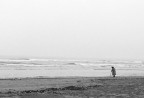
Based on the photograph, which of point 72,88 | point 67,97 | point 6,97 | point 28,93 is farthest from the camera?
point 72,88

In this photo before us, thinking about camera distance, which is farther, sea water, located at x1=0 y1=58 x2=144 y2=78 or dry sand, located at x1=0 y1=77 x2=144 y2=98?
sea water, located at x1=0 y1=58 x2=144 y2=78

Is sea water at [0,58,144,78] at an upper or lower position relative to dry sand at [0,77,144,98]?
upper

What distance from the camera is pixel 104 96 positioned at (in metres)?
13.1

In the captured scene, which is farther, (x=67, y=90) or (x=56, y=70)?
(x=56, y=70)

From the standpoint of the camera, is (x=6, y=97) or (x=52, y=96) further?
(x=52, y=96)

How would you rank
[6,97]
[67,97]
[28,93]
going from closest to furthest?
[6,97], [67,97], [28,93]

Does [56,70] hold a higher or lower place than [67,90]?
higher

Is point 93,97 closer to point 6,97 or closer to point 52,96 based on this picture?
point 52,96

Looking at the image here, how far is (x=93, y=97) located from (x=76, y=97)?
2.79 feet

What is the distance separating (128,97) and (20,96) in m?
5.38

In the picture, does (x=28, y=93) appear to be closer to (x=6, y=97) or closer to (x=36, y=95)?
(x=36, y=95)

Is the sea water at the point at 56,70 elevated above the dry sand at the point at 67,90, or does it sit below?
above

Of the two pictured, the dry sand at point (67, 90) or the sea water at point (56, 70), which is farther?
the sea water at point (56, 70)

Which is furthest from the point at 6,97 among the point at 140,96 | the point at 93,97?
the point at 140,96
